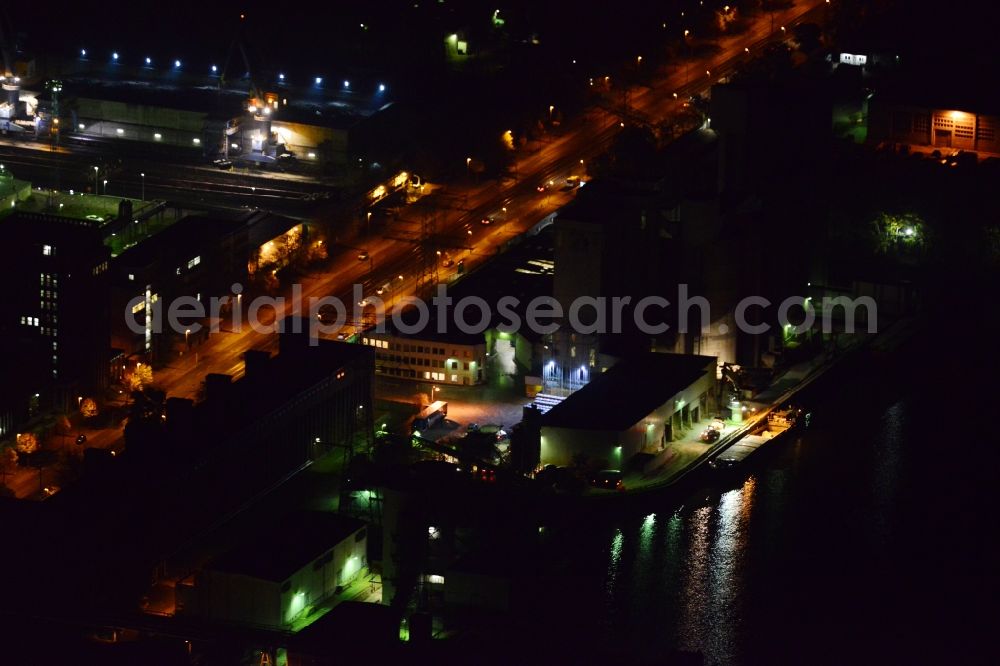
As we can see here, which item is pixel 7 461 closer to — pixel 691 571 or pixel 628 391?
pixel 628 391

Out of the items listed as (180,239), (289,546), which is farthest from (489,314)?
(289,546)

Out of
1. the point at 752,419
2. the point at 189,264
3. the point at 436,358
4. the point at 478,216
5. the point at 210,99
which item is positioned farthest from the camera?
the point at 210,99

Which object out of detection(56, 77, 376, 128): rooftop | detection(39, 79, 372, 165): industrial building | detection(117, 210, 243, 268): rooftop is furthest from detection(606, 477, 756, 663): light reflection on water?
detection(56, 77, 376, 128): rooftop

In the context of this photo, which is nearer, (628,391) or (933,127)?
(628,391)

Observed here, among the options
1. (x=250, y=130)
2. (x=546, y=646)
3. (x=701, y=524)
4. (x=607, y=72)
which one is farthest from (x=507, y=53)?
(x=546, y=646)

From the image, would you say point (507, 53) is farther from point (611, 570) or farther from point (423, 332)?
point (611, 570)

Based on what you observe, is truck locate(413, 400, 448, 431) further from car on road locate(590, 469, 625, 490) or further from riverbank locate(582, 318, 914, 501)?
riverbank locate(582, 318, 914, 501)
